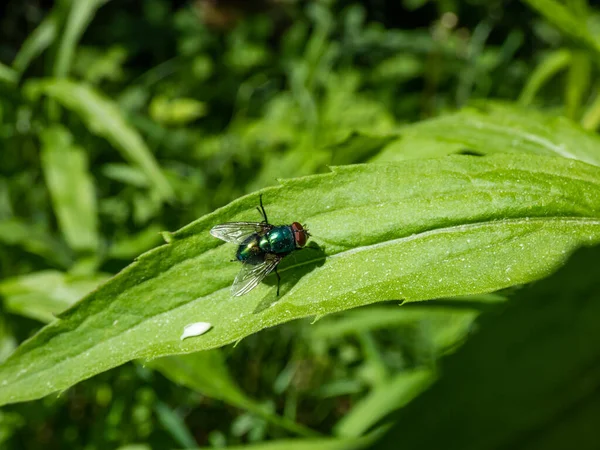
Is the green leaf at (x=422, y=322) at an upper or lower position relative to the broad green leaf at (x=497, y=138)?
lower

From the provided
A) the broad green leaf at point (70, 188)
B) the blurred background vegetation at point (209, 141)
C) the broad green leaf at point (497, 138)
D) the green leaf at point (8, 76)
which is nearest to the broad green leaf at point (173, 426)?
the blurred background vegetation at point (209, 141)

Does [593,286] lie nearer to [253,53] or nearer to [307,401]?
[307,401]

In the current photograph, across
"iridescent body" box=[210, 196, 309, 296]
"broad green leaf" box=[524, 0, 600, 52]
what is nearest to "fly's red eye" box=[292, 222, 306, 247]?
"iridescent body" box=[210, 196, 309, 296]

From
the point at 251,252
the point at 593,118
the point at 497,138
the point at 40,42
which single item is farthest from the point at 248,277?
the point at 40,42

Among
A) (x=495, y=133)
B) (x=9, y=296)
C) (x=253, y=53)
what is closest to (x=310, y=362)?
(x=9, y=296)

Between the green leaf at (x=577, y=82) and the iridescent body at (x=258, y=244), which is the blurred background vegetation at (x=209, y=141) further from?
the iridescent body at (x=258, y=244)

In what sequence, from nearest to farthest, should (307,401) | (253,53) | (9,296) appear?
(9,296), (307,401), (253,53)
